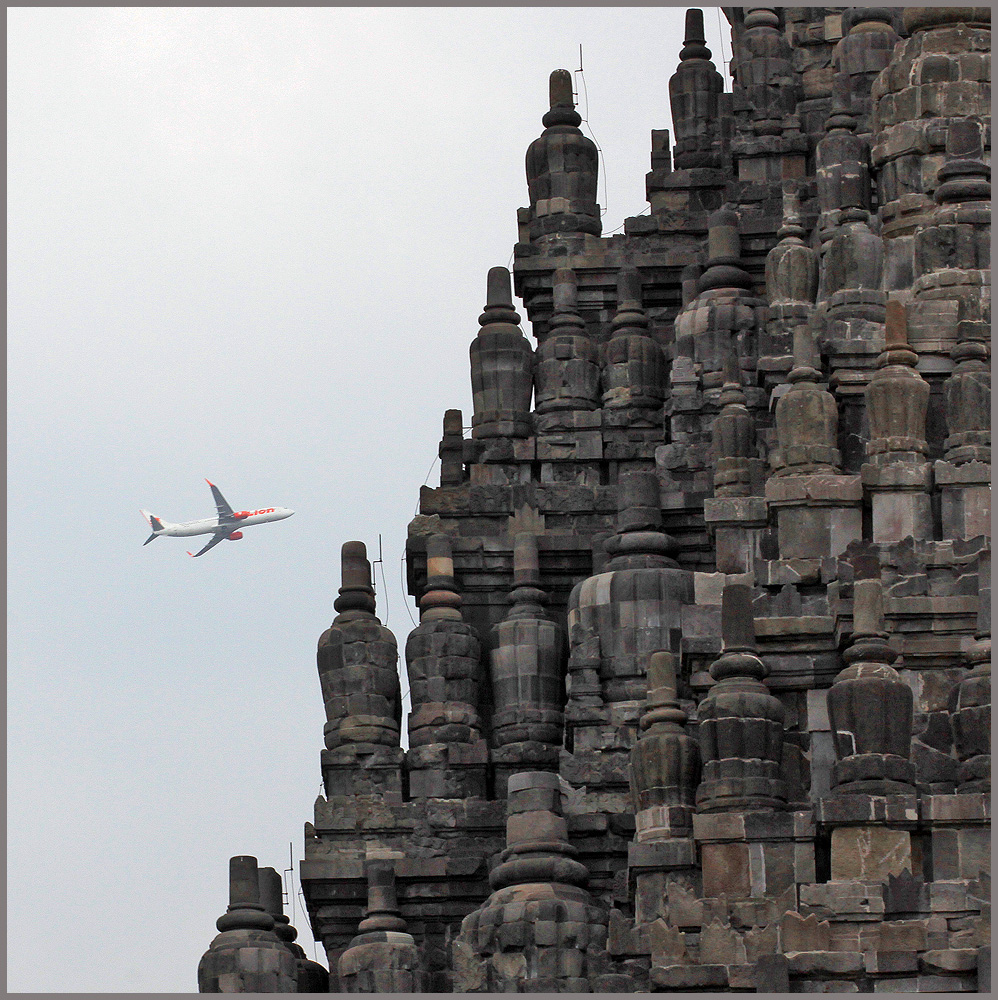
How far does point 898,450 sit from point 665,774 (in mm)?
6696

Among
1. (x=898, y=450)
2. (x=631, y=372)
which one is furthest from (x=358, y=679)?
(x=898, y=450)

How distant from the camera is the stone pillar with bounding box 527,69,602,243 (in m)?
76.2

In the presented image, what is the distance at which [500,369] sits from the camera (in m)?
72.4

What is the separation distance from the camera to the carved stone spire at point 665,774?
5872 centimetres

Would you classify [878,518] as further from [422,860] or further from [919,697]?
[422,860]

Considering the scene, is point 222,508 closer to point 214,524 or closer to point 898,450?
point 214,524

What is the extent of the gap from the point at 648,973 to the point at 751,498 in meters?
8.45

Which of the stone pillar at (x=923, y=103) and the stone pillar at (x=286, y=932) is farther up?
the stone pillar at (x=923, y=103)

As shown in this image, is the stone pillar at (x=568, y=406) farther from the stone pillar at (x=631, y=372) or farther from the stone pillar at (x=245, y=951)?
the stone pillar at (x=245, y=951)

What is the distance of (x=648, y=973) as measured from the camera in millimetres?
58094

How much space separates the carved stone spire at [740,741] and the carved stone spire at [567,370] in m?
15.2

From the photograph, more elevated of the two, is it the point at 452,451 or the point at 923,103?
the point at 923,103

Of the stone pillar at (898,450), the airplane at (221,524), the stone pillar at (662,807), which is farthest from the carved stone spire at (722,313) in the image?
the airplane at (221,524)

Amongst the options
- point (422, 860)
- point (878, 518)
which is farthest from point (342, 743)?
point (878, 518)
